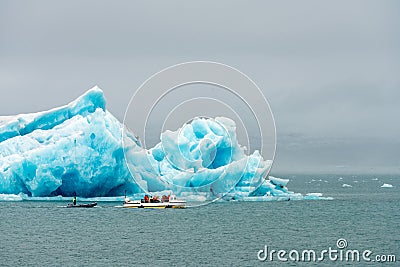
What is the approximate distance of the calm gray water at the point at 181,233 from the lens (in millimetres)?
24578

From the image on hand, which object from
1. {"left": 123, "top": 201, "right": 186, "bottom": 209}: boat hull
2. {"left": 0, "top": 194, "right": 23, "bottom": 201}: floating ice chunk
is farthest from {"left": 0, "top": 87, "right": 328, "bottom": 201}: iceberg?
{"left": 123, "top": 201, "right": 186, "bottom": 209}: boat hull

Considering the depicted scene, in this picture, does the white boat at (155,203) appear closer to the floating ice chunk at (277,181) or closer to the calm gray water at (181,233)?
the calm gray water at (181,233)

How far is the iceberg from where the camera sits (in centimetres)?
3969

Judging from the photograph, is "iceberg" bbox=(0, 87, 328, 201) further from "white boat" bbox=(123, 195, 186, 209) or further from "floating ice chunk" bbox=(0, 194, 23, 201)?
"white boat" bbox=(123, 195, 186, 209)

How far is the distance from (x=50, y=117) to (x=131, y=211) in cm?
858

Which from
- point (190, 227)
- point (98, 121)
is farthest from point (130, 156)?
point (190, 227)

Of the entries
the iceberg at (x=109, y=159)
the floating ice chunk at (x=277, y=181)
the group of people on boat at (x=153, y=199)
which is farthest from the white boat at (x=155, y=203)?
the floating ice chunk at (x=277, y=181)

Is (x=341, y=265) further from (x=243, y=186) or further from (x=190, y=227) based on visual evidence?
(x=243, y=186)

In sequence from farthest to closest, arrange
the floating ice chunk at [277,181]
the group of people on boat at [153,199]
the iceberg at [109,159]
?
the floating ice chunk at [277,181] → the group of people on boat at [153,199] → the iceberg at [109,159]

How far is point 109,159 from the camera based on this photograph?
130 feet

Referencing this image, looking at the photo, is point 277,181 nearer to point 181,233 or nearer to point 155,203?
point 155,203

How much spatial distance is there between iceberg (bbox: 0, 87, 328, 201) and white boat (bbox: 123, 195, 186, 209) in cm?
95

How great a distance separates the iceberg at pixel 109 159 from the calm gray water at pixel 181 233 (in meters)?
1.38

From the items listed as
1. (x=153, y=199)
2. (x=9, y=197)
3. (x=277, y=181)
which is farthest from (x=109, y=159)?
(x=277, y=181)
